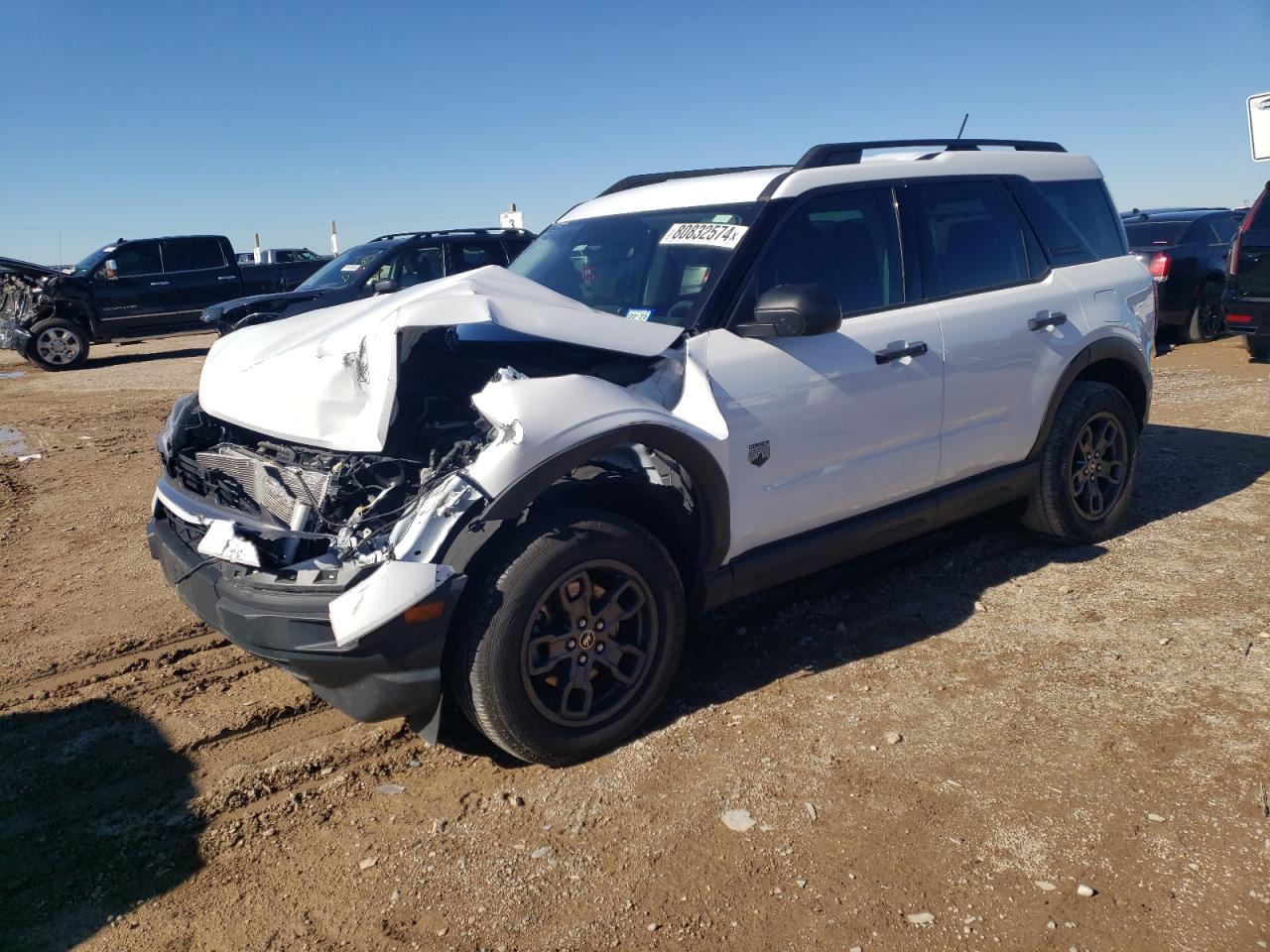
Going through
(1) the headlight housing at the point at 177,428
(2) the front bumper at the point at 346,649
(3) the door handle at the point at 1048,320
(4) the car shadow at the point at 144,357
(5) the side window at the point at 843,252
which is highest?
(5) the side window at the point at 843,252

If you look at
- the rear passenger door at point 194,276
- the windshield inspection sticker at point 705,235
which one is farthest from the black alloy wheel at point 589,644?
the rear passenger door at point 194,276

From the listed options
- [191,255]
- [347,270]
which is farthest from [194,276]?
[347,270]

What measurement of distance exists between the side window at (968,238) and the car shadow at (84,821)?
11.8 feet

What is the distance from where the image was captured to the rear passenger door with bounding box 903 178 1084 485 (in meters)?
4.24

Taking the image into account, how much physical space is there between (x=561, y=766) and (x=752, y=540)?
1092mm

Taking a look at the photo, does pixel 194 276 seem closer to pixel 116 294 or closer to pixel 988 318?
pixel 116 294

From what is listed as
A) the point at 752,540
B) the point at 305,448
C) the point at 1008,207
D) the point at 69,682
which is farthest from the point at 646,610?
the point at 1008,207

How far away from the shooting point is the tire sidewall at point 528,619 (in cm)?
297

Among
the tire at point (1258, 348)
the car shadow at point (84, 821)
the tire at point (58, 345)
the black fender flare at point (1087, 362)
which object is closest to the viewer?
the car shadow at point (84, 821)

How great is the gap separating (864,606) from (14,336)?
15.4 meters

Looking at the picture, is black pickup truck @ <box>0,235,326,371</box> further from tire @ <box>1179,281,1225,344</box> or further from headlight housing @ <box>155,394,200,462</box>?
tire @ <box>1179,281,1225,344</box>

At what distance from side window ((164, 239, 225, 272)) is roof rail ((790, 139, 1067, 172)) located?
15690 millimetres

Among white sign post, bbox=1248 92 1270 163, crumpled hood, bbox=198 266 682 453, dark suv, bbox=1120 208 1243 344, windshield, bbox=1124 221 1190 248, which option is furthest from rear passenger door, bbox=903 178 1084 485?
windshield, bbox=1124 221 1190 248

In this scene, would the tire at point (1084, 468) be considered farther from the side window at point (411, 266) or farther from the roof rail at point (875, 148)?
the side window at point (411, 266)
